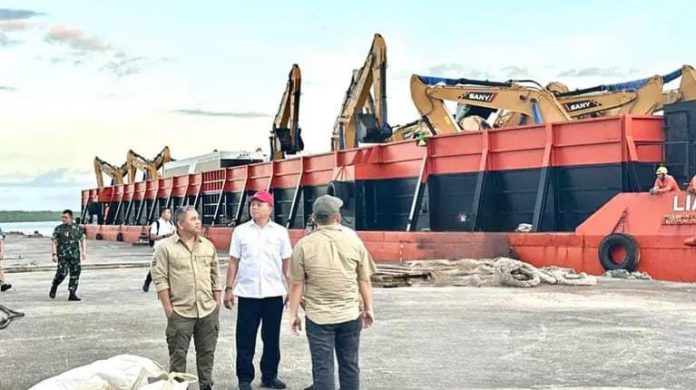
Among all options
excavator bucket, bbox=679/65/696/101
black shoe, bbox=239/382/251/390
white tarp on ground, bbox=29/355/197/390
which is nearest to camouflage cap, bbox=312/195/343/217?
white tarp on ground, bbox=29/355/197/390

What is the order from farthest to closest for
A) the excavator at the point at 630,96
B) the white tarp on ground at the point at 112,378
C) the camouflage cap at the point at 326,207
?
the excavator at the point at 630,96 → the camouflage cap at the point at 326,207 → the white tarp on ground at the point at 112,378

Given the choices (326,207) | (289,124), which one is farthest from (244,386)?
(289,124)

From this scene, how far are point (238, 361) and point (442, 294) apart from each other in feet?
24.9

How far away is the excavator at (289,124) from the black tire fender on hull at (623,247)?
64.5ft

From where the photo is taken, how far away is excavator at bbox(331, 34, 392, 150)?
27844mm

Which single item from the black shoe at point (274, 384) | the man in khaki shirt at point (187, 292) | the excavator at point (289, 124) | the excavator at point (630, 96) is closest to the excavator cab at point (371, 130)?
the excavator at point (289, 124)

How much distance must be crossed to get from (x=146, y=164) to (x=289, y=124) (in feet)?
59.6

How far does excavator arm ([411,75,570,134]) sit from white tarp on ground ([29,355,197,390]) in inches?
685

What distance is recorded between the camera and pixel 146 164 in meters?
50.6

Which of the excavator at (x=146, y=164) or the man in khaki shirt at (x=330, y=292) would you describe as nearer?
the man in khaki shirt at (x=330, y=292)

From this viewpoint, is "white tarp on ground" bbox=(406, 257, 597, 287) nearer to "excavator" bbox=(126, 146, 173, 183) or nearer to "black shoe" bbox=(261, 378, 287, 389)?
"black shoe" bbox=(261, 378, 287, 389)

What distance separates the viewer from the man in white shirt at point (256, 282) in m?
7.07

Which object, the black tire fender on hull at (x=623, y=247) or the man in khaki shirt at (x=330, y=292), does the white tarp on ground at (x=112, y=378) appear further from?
the black tire fender on hull at (x=623, y=247)

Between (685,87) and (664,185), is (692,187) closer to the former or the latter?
(664,185)
